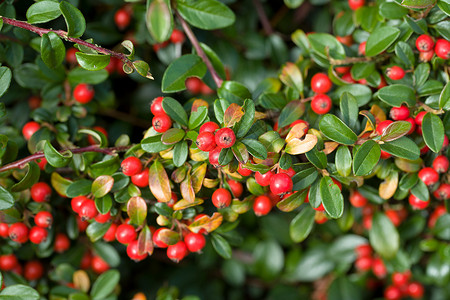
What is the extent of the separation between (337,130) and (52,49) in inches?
42.5

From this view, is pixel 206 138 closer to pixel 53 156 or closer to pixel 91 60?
pixel 91 60

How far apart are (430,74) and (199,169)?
41.1 inches

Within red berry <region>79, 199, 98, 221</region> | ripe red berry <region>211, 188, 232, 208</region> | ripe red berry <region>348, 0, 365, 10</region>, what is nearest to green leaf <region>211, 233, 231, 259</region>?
ripe red berry <region>211, 188, 232, 208</region>

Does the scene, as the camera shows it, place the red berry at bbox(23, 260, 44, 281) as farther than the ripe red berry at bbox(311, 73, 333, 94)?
Yes

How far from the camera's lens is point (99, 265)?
7.01ft

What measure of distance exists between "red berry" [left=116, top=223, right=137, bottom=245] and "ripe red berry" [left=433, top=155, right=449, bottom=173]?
1214mm

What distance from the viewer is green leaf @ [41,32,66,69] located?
152cm

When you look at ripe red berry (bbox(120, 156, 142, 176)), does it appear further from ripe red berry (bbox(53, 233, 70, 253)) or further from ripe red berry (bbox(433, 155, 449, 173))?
ripe red berry (bbox(433, 155, 449, 173))

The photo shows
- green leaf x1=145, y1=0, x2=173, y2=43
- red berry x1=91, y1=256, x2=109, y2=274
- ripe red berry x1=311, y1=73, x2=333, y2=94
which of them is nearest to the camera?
green leaf x1=145, y1=0, x2=173, y2=43

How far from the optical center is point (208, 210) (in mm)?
1812

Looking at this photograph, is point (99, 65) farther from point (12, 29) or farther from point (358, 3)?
point (358, 3)

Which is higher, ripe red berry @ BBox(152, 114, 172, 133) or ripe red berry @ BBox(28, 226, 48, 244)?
ripe red berry @ BBox(152, 114, 172, 133)

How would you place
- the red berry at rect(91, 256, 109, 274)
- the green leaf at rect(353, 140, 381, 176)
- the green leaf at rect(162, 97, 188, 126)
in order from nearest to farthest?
the green leaf at rect(353, 140, 381, 176) < the green leaf at rect(162, 97, 188, 126) < the red berry at rect(91, 256, 109, 274)

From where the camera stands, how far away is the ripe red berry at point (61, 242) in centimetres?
201
